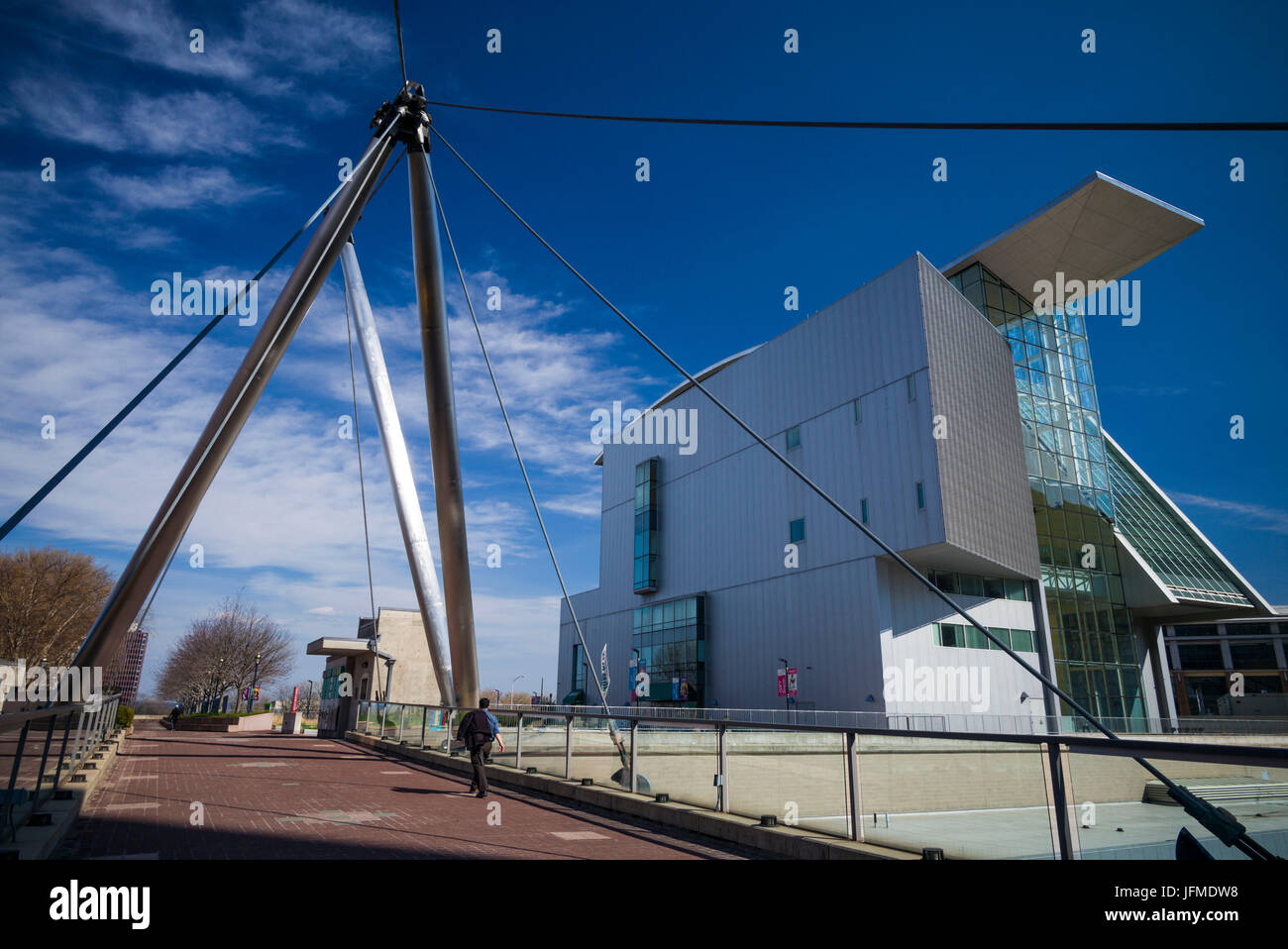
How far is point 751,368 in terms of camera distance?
4591cm

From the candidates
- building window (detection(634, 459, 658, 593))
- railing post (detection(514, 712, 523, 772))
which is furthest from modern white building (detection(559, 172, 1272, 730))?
railing post (detection(514, 712, 523, 772))

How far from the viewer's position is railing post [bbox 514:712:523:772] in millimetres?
13461

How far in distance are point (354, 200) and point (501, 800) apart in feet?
38.2

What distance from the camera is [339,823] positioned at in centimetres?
816

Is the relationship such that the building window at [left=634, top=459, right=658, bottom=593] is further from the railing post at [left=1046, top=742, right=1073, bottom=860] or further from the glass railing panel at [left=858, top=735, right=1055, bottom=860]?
the railing post at [left=1046, top=742, right=1073, bottom=860]

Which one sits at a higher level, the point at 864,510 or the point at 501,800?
the point at 864,510

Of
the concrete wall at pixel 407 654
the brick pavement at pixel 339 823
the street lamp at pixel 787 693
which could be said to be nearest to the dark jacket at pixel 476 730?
the brick pavement at pixel 339 823

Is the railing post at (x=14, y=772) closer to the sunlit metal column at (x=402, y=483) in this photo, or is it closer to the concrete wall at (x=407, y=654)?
the sunlit metal column at (x=402, y=483)

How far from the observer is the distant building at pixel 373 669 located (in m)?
31.0

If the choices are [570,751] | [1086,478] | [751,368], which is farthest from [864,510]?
[570,751]

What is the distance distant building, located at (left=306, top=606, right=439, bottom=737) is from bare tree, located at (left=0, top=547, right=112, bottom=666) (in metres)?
16.4

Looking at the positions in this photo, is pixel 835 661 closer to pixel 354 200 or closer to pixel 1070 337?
pixel 1070 337

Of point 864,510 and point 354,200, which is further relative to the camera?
point 864,510
